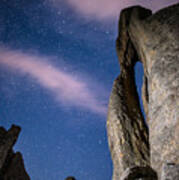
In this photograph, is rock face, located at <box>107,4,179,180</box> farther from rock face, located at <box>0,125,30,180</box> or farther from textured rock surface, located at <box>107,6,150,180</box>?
rock face, located at <box>0,125,30,180</box>

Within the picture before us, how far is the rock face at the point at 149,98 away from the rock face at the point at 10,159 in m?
11.0

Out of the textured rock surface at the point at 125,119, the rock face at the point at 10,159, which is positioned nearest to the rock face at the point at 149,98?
the textured rock surface at the point at 125,119

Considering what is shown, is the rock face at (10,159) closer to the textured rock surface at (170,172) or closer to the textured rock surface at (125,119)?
the textured rock surface at (125,119)

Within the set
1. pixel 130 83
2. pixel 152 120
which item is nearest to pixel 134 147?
pixel 152 120

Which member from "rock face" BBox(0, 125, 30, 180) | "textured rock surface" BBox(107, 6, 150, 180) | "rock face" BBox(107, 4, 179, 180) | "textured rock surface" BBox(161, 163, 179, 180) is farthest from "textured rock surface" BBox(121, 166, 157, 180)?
"rock face" BBox(0, 125, 30, 180)

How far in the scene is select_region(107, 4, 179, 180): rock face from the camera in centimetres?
429

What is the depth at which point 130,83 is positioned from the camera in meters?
9.33

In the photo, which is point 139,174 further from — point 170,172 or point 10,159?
point 10,159

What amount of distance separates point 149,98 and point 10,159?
45.9 ft

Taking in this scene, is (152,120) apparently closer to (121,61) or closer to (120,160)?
(120,160)

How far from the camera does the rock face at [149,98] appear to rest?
4.29 m

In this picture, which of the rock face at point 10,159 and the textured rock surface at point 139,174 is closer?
the textured rock surface at point 139,174

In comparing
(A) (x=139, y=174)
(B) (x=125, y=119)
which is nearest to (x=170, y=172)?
(A) (x=139, y=174)

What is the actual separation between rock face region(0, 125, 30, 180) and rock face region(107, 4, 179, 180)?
36.1 feet
